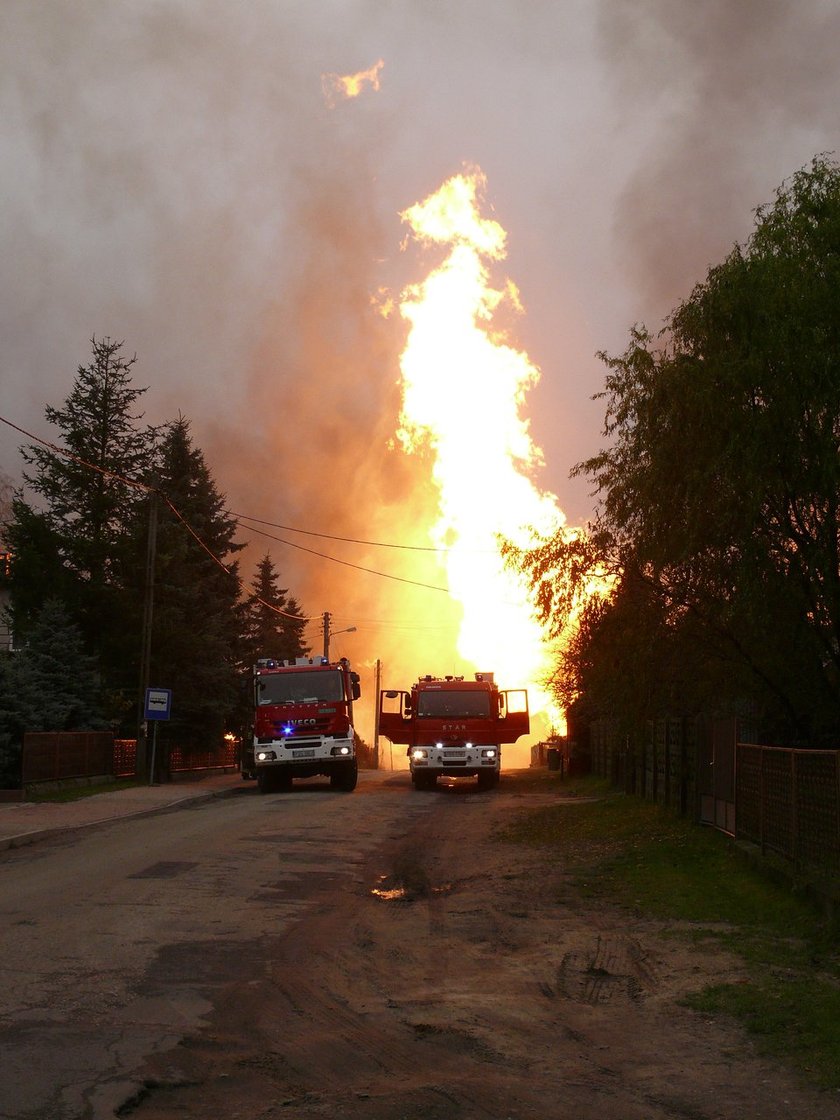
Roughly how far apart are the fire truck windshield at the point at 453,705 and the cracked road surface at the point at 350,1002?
18.3 m

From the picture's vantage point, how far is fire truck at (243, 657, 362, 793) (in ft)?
96.9

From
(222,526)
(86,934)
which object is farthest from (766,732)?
(222,526)

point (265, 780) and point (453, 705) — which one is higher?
point (453, 705)

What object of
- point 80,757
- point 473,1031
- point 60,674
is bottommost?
point 473,1031

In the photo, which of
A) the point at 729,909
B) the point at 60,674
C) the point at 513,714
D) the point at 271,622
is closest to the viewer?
the point at 729,909

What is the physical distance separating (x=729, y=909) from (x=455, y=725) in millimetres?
21650

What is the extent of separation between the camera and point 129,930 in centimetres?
945

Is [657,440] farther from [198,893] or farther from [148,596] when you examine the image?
[148,596]

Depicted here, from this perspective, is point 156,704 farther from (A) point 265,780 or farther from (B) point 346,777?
(B) point 346,777

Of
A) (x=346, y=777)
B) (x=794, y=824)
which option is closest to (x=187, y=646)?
(x=346, y=777)

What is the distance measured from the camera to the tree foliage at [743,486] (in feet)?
48.1

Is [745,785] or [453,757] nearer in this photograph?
[745,785]

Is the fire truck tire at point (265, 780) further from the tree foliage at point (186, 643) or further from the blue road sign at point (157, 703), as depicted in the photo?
the tree foliage at point (186, 643)

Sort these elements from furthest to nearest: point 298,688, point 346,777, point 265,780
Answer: point 265,780 < point 346,777 < point 298,688
